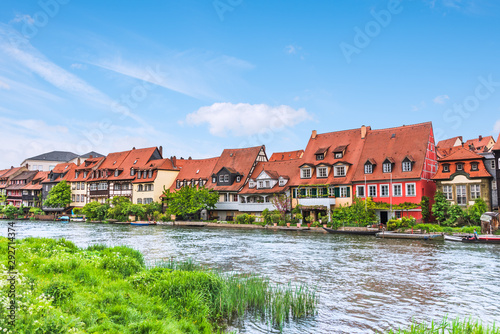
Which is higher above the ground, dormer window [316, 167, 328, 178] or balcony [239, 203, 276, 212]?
dormer window [316, 167, 328, 178]

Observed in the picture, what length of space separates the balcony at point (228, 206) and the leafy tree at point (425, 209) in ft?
85.6

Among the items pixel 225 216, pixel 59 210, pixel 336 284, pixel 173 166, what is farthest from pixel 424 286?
pixel 59 210

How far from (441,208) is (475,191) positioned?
3796 mm

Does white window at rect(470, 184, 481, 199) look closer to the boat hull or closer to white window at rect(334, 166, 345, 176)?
the boat hull

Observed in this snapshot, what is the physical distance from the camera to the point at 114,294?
10492 millimetres

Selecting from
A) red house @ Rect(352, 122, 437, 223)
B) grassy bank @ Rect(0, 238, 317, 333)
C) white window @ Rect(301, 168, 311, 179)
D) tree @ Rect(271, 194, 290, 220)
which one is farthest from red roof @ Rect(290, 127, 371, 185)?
grassy bank @ Rect(0, 238, 317, 333)

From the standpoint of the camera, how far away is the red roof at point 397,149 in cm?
4553

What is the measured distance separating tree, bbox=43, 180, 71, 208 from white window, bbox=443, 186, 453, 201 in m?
72.1

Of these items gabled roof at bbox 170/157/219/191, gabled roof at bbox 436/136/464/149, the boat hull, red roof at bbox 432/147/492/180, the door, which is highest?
gabled roof at bbox 436/136/464/149

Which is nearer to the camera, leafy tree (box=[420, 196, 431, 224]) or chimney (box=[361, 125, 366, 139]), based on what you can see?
leafy tree (box=[420, 196, 431, 224])

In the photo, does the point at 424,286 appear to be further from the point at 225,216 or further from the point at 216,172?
the point at 216,172

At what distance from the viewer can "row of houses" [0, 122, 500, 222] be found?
A: 43.6 metres

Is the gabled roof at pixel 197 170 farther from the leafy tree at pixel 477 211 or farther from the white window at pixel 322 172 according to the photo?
the leafy tree at pixel 477 211

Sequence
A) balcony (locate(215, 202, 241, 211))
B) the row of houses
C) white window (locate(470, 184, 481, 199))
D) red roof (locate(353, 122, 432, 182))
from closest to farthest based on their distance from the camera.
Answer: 1. white window (locate(470, 184, 481, 199))
2. the row of houses
3. red roof (locate(353, 122, 432, 182))
4. balcony (locate(215, 202, 241, 211))
